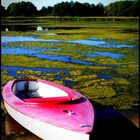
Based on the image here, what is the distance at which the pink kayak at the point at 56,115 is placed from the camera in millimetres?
8086

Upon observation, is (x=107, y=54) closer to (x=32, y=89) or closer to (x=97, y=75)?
(x=97, y=75)

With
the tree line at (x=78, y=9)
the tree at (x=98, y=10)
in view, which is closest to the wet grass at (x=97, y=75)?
the tree line at (x=78, y=9)

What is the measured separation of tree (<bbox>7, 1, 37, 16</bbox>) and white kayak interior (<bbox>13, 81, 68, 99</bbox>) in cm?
10094

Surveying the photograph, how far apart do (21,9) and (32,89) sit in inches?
4152

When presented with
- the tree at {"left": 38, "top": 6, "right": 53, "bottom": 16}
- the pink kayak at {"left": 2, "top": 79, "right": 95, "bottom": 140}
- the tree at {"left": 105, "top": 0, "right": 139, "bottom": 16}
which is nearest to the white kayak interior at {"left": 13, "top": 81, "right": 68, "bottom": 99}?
the pink kayak at {"left": 2, "top": 79, "right": 95, "bottom": 140}

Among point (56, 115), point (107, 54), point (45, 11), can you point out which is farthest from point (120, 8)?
point (56, 115)

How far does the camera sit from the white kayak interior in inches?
489

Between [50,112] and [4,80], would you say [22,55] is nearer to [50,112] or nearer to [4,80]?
[4,80]

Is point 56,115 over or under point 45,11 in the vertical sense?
under

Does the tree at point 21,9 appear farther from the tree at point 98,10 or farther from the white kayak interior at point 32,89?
the white kayak interior at point 32,89

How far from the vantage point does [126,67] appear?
746 inches

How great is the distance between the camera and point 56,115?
8930mm

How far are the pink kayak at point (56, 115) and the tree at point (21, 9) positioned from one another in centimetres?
10388

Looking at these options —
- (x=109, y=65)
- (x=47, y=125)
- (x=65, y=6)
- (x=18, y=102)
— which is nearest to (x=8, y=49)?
(x=109, y=65)
